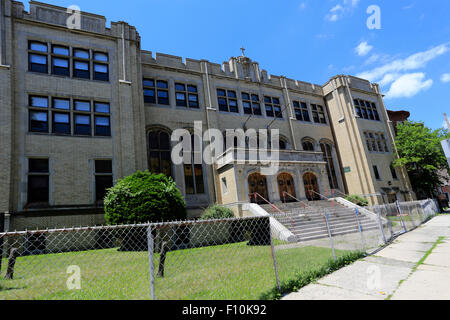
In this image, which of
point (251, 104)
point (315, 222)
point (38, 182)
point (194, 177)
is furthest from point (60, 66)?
point (315, 222)

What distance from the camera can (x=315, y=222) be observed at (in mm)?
14445

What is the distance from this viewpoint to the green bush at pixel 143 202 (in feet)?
35.6

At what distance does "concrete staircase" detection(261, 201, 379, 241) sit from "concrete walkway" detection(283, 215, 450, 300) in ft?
18.6

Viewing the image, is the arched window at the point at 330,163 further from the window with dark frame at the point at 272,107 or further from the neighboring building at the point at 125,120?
the window with dark frame at the point at 272,107

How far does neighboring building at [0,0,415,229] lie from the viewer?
13.8m

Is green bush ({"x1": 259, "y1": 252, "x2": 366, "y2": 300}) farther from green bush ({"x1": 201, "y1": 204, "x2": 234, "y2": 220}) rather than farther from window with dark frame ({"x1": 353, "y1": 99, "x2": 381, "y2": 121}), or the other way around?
window with dark frame ({"x1": 353, "y1": 99, "x2": 381, "y2": 121})

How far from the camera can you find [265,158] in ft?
61.7

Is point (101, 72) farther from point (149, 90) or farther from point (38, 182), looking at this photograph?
point (38, 182)

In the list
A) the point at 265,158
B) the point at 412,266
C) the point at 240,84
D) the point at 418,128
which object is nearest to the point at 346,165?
the point at 418,128

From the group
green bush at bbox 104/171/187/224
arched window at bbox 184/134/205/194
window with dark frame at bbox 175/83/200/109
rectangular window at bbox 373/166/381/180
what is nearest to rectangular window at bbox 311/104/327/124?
rectangular window at bbox 373/166/381/180

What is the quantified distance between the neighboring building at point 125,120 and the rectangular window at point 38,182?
0.17 ft
